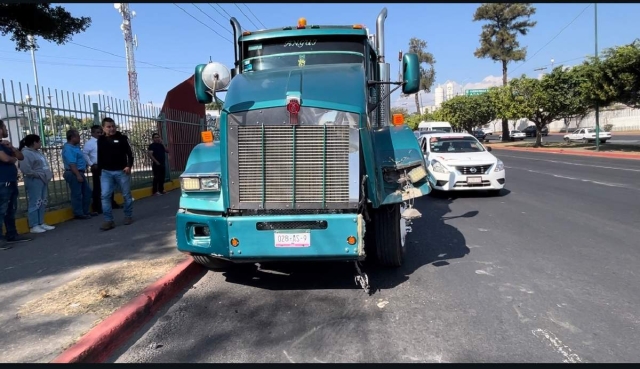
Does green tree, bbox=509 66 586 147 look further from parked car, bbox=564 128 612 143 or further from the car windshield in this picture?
the car windshield

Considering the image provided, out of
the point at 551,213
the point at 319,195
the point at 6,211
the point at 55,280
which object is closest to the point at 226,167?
the point at 319,195

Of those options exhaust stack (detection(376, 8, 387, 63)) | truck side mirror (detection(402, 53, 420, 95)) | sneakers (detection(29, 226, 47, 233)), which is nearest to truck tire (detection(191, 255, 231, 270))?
truck side mirror (detection(402, 53, 420, 95))

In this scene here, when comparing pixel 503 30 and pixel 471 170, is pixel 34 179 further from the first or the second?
pixel 503 30

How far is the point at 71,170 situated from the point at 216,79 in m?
4.96

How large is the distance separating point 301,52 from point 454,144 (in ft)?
24.1

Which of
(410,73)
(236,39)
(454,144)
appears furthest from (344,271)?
(454,144)

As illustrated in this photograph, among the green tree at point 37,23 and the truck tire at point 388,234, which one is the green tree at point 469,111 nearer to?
the green tree at point 37,23

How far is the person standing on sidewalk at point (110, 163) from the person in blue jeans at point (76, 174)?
1.47 m

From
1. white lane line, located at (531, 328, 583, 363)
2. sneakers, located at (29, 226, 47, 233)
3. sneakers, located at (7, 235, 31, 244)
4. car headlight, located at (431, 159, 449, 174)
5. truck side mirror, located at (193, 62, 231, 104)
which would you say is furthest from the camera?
car headlight, located at (431, 159, 449, 174)

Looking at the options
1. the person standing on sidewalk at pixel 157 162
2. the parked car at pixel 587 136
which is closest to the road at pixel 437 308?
the person standing on sidewalk at pixel 157 162

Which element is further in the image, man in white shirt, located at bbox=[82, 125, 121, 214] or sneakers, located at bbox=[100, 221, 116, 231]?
man in white shirt, located at bbox=[82, 125, 121, 214]

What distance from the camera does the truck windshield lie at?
582 centimetres

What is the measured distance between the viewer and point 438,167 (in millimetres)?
11047

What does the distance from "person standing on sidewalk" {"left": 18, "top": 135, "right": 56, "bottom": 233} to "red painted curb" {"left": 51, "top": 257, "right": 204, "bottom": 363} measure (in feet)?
13.4
